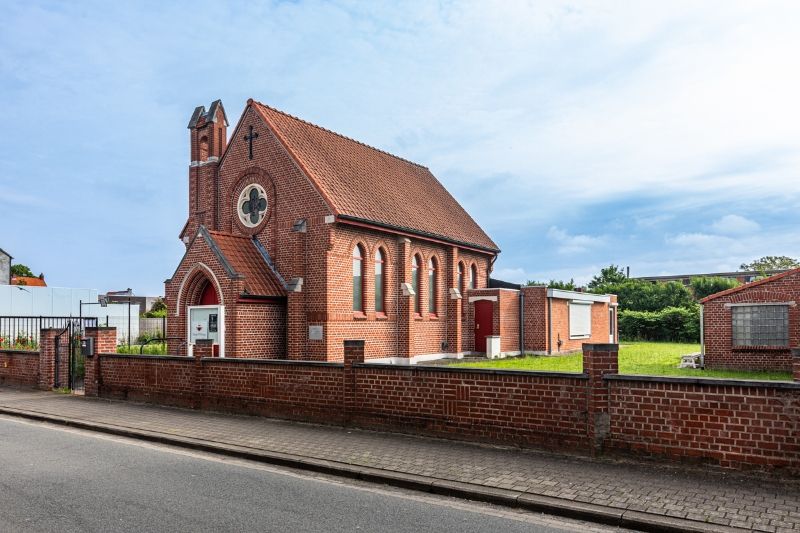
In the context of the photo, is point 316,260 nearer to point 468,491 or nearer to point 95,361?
point 95,361

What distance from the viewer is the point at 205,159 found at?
2586cm

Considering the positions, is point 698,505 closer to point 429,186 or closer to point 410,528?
point 410,528

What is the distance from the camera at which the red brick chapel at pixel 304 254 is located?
68.3 feet

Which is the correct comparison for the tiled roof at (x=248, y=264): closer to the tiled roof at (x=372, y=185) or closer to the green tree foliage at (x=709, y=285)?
the tiled roof at (x=372, y=185)

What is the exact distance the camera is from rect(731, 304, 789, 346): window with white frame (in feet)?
76.9

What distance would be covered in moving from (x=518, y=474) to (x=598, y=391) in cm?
178

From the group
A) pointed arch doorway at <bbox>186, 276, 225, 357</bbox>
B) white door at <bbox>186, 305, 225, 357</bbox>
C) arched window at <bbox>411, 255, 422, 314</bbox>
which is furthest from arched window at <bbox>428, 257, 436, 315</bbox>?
white door at <bbox>186, 305, 225, 357</bbox>

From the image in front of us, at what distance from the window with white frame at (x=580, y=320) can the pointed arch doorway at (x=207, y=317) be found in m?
19.6

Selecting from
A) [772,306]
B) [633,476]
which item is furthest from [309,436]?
[772,306]

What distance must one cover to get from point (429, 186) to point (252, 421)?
23089 millimetres

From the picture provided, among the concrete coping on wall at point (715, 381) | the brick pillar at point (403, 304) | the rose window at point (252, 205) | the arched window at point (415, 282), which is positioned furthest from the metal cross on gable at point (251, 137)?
the concrete coping on wall at point (715, 381)

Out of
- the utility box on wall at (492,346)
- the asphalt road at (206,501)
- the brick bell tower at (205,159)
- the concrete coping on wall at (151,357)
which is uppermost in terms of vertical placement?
the brick bell tower at (205,159)

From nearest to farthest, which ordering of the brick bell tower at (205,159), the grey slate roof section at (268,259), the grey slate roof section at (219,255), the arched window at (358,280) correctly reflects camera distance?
the grey slate roof section at (219,255), the grey slate roof section at (268,259), the arched window at (358,280), the brick bell tower at (205,159)

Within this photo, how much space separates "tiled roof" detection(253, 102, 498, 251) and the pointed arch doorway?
16.4 ft
